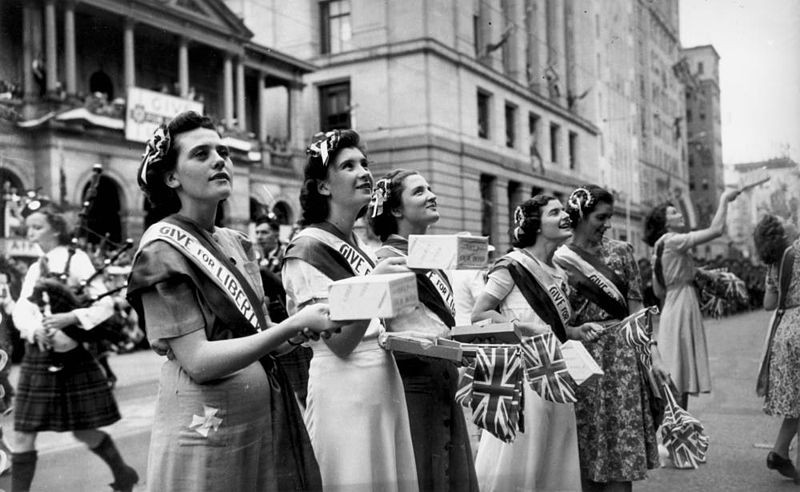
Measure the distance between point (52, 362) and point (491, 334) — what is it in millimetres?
2605

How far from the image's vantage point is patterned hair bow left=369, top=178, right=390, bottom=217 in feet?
10.5

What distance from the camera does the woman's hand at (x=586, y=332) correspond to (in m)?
3.56

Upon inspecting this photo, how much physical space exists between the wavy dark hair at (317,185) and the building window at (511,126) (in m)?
2.22

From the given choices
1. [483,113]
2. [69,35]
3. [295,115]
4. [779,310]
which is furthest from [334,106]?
[779,310]

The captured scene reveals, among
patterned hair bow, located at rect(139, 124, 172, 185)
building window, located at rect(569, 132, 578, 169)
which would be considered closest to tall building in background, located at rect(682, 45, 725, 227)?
building window, located at rect(569, 132, 578, 169)

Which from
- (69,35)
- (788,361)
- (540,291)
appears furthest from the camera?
(788,361)

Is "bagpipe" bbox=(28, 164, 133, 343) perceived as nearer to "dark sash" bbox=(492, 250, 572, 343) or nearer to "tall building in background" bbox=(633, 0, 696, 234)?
"dark sash" bbox=(492, 250, 572, 343)

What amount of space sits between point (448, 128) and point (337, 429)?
2.35 m

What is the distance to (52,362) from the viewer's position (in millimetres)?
3980

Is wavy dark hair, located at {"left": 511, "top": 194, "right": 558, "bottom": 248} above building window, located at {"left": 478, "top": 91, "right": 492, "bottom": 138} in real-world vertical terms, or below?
below

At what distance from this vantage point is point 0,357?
300 centimetres

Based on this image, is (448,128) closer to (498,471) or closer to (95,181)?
(498,471)

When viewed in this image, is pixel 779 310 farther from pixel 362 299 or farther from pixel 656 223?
pixel 362 299

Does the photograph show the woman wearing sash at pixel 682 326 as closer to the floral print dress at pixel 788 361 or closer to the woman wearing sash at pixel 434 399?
the floral print dress at pixel 788 361
